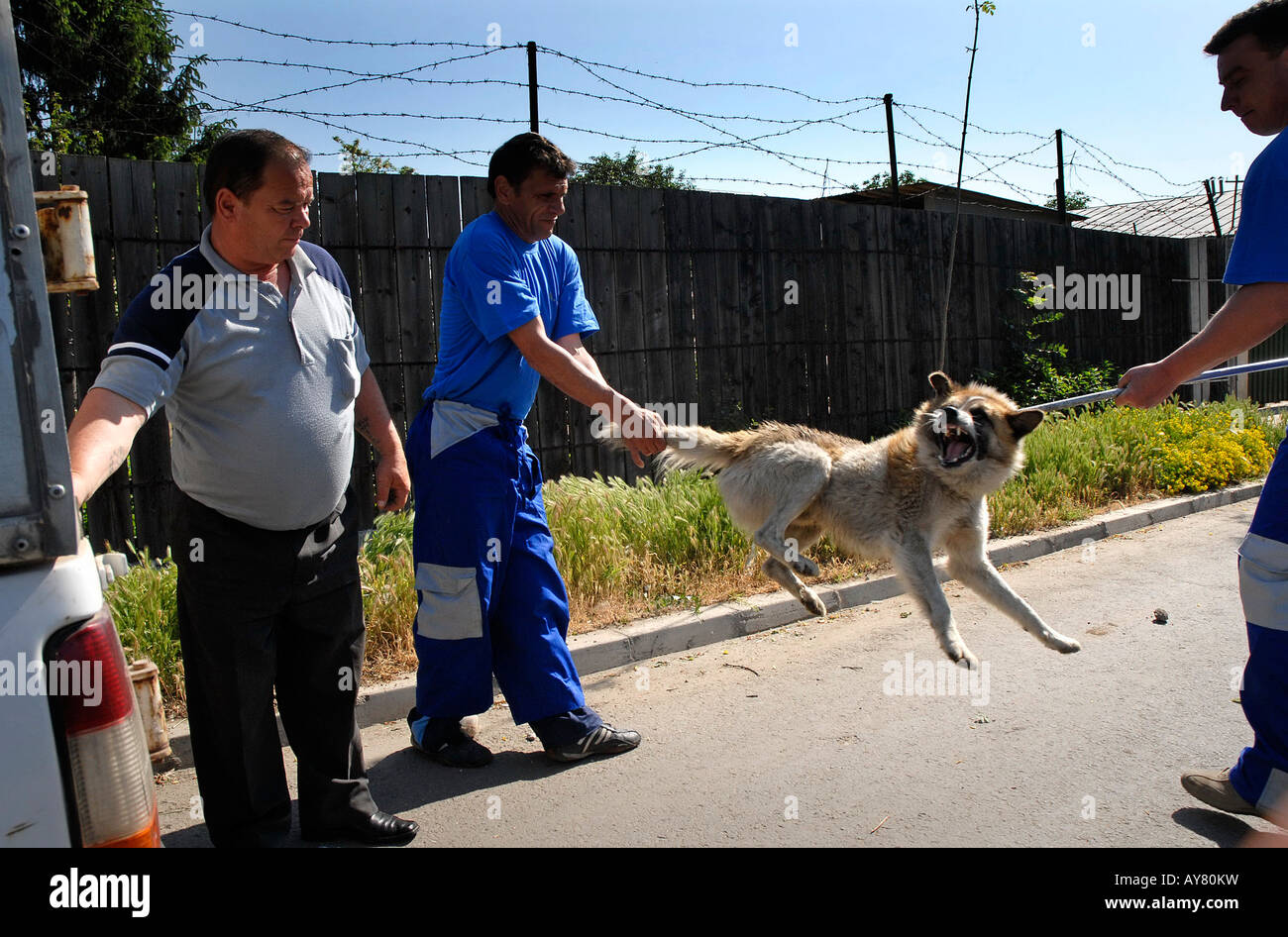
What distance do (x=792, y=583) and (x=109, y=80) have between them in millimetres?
17144

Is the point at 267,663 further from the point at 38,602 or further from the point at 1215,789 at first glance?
the point at 1215,789

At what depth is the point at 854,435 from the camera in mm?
10656

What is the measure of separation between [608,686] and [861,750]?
155 cm

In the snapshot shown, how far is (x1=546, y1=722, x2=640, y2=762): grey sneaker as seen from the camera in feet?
13.4

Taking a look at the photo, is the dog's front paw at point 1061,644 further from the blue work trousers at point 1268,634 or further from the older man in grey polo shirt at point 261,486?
the older man in grey polo shirt at point 261,486

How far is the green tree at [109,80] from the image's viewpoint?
15.2 metres

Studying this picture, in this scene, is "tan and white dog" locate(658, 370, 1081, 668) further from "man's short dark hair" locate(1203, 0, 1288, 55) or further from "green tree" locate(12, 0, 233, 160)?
"green tree" locate(12, 0, 233, 160)

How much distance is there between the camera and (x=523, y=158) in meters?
3.92

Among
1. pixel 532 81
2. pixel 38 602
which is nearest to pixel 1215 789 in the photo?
pixel 38 602

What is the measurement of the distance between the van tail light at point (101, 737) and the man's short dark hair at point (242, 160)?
166 centimetres

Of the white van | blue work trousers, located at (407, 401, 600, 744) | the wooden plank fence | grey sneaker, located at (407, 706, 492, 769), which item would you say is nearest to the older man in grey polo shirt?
blue work trousers, located at (407, 401, 600, 744)

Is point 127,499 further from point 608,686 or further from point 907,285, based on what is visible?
point 907,285
